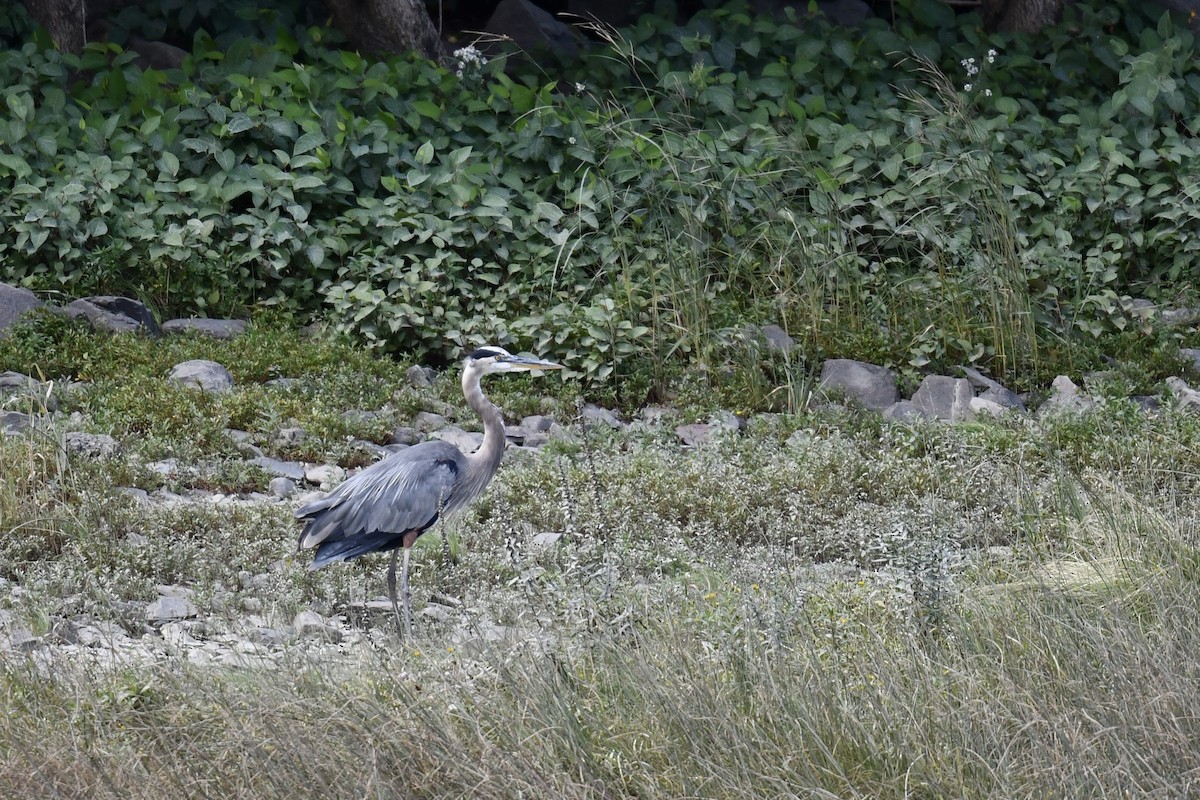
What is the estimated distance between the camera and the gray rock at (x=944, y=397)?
24.7ft

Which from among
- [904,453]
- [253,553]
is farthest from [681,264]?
[253,553]

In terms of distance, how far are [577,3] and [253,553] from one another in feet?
26.4

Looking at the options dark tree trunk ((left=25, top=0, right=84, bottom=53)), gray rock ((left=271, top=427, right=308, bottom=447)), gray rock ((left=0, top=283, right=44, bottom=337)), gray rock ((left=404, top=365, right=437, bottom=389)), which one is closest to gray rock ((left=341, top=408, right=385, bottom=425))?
gray rock ((left=271, top=427, right=308, bottom=447))

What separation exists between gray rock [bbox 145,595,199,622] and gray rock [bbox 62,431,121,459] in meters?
1.46

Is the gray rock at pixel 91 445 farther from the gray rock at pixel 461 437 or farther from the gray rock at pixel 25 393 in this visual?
the gray rock at pixel 461 437

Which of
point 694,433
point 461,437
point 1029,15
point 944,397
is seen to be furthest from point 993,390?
point 1029,15

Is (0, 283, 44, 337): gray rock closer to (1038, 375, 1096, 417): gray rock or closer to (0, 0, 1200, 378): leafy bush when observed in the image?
(0, 0, 1200, 378): leafy bush

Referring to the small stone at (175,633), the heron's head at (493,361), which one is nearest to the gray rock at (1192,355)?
the heron's head at (493,361)

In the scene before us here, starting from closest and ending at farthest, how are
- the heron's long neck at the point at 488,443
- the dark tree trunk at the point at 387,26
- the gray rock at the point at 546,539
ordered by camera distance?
1. the heron's long neck at the point at 488,443
2. the gray rock at the point at 546,539
3. the dark tree trunk at the point at 387,26

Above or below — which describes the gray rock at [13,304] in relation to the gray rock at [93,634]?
below

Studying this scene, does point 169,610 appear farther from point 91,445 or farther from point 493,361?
point 91,445

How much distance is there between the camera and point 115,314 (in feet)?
26.8

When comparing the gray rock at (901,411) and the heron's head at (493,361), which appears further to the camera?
the gray rock at (901,411)

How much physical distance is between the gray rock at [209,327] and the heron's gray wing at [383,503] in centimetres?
361
